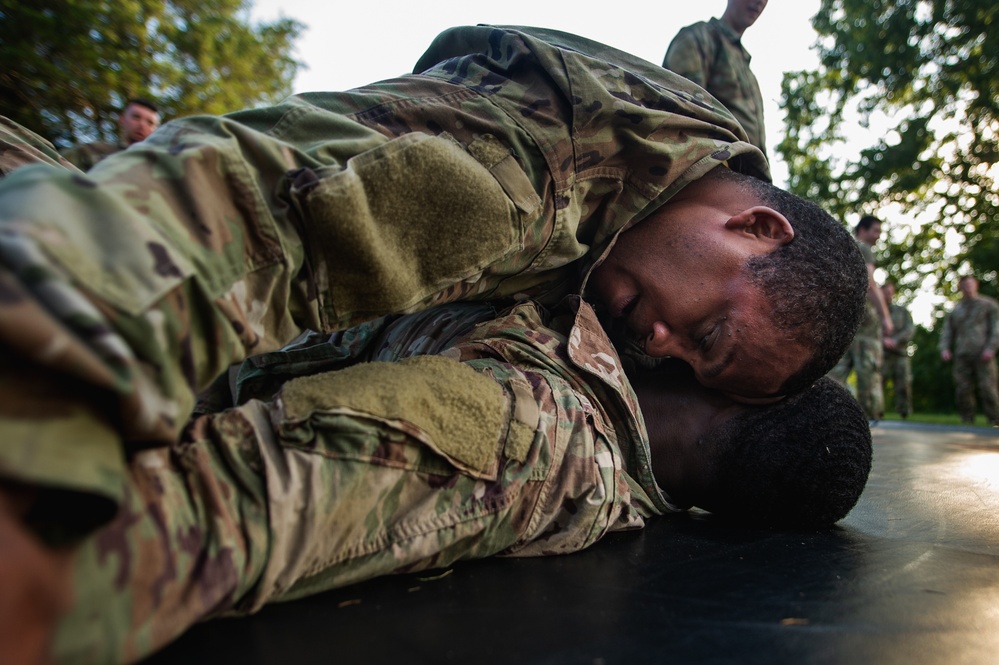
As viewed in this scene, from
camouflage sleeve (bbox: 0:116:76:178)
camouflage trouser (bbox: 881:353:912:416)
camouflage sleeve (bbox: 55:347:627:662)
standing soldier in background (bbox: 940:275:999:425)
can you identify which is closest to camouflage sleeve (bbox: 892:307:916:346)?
camouflage trouser (bbox: 881:353:912:416)

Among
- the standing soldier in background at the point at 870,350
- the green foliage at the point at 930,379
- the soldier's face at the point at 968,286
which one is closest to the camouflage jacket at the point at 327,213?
the standing soldier in background at the point at 870,350

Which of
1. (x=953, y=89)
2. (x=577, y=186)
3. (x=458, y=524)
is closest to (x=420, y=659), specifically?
(x=458, y=524)

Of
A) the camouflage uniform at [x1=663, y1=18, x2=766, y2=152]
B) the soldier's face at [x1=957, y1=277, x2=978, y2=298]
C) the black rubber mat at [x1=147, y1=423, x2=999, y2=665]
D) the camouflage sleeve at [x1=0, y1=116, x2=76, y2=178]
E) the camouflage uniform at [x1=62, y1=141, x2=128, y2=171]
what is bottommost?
the black rubber mat at [x1=147, y1=423, x2=999, y2=665]

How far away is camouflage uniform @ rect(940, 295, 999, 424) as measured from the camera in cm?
800

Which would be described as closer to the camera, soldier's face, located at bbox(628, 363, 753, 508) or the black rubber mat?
the black rubber mat

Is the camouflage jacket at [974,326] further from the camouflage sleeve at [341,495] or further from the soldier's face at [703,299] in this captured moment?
the camouflage sleeve at [341,495]

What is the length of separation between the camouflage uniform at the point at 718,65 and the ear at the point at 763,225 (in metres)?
1.93

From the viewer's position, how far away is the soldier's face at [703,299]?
1.52 m

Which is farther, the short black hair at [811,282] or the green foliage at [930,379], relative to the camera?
the green foliage at [930,379]

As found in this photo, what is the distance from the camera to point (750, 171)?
1843 mm

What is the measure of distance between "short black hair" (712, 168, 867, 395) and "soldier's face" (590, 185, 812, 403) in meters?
0.03

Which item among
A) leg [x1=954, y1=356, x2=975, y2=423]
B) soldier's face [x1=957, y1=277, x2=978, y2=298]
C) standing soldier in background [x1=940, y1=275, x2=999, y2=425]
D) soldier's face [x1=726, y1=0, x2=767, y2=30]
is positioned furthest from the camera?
soldier's face [x1=957, y1=277, x2=978, y2=298]

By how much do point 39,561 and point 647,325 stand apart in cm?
129

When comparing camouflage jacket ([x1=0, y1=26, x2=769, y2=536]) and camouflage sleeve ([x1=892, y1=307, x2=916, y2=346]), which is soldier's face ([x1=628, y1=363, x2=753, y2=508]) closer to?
camouflage jacket ([x1=0, y1=26, x2=769, y2=536])
